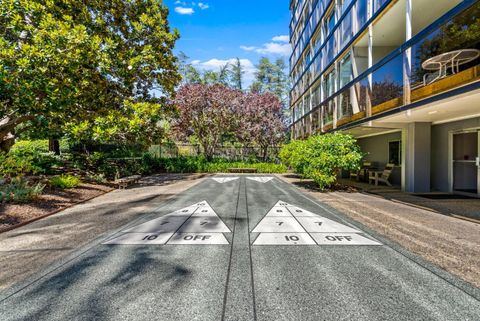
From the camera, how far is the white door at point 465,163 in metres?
8.43

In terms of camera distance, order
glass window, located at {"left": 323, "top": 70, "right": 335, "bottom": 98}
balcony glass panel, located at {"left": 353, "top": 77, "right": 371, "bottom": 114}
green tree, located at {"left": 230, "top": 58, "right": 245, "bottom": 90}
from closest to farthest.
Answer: balcony glass panel, located at {"left": 353, "top": 77, "right": 371, "bottom": 114}, glass window, located at {"left": 323, "top": 70, "right": 335, "bottom": 98}, green tree, located at {"left": 230, "top": 58, "right": 245, "bottom": 90}

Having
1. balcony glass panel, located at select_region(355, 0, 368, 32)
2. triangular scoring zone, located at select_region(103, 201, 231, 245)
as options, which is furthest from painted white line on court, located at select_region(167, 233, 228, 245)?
balcony glass panel, located at select_region(355, 0, 368, 32)

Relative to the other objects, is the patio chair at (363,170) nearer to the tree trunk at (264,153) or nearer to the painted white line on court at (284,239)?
the painted white line on court at (284,239)

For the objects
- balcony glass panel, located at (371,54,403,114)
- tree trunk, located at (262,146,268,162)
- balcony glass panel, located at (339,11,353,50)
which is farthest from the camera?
tree trunk, located at (262,146,268,162)

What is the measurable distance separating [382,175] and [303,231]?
8931 millimetres

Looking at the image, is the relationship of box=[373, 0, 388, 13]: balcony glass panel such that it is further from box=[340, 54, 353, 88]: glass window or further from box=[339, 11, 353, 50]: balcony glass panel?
box=[340, 54, 353, 88]: glass window

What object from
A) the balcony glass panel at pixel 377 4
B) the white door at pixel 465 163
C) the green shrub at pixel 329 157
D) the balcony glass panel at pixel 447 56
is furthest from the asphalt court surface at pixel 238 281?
the balcony glass panel at pixel 377 4

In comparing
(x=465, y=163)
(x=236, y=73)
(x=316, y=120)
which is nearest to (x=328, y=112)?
(x=316, y=120)

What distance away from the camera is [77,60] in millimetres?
8047

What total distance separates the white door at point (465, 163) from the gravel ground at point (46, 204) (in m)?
13.4

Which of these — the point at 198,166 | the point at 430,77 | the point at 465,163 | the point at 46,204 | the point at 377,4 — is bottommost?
the point at 46,204

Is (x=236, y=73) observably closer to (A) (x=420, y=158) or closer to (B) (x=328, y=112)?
(B) (x=328, y=112)

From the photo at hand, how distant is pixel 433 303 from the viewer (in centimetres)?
247

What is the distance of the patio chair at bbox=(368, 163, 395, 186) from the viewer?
11215mm
